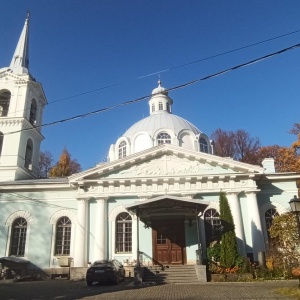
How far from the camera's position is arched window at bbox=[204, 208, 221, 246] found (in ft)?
65.0

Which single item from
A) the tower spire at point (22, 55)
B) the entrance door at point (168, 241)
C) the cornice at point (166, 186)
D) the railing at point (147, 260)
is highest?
the tower spire at point (22, 55)

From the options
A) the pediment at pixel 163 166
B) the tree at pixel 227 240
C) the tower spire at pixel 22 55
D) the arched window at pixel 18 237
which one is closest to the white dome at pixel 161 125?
the pediment at pixel 163 166

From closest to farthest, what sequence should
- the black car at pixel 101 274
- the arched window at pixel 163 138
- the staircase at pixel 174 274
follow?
the black car at pixel 101 274
the staircase at pixel 174 274
the arched window at pixel 163 138

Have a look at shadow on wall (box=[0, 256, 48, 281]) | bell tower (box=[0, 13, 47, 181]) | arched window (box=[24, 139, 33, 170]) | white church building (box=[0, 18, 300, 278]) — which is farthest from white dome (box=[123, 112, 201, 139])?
shadow on wall (box=[0, 256, 48, 281])

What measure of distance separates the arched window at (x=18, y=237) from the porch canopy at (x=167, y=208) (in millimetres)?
7816

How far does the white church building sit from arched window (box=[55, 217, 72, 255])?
63mm

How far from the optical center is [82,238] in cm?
1978

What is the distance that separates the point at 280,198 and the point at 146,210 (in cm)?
889

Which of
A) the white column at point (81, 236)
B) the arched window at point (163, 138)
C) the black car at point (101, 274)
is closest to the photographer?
the black car at point (101, 274)

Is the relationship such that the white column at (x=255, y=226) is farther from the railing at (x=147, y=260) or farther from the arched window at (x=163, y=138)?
the arched window at (x=163, y=138)

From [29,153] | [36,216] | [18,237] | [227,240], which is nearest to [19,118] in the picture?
[29,153]

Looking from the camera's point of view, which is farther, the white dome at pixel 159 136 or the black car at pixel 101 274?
the white dome at pixel 159 136

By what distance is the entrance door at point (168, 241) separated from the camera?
19.4 meters

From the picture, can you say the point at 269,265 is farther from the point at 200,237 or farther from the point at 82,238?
the point at 82,238
